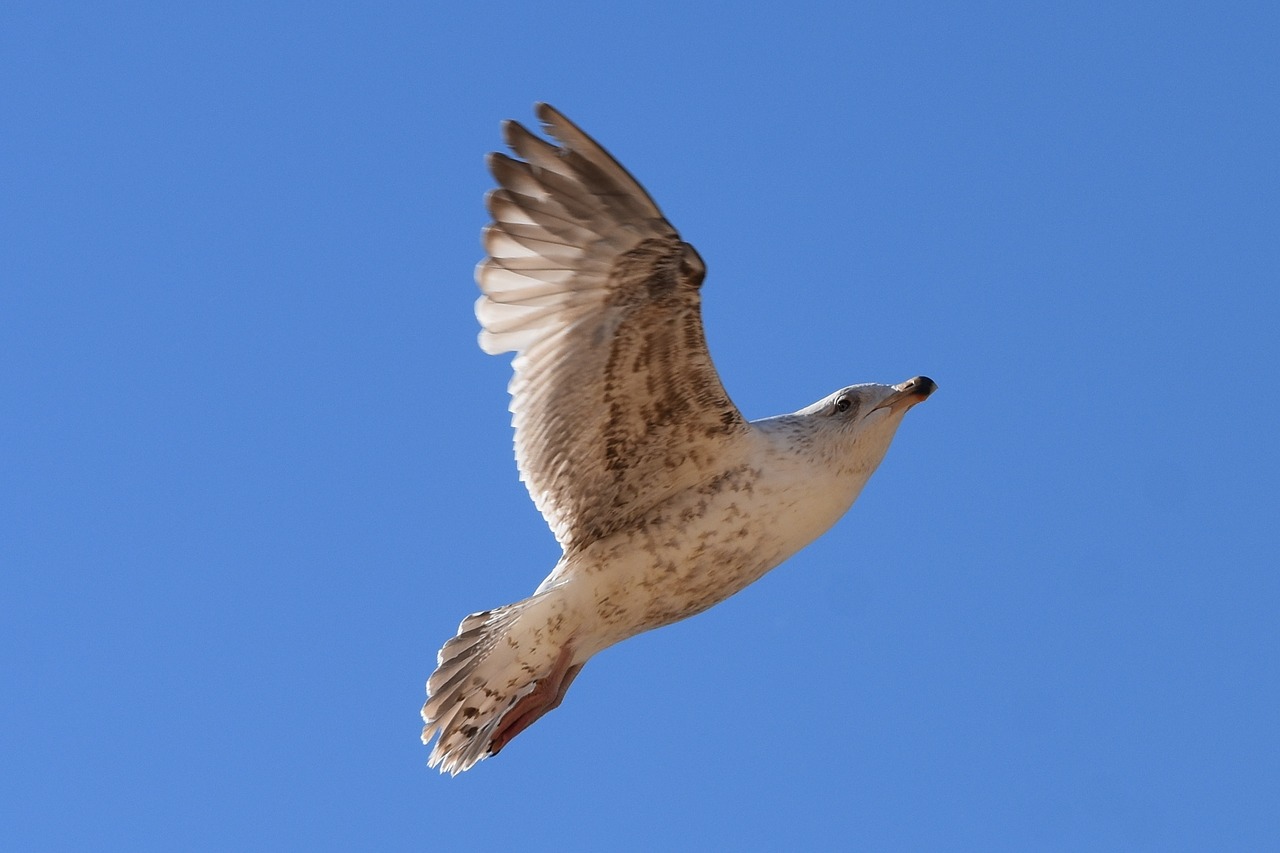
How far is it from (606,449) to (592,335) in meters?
0.62

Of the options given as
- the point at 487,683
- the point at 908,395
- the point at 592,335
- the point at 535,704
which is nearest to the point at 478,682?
the point at 487,683

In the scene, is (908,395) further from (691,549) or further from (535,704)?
(535,704)

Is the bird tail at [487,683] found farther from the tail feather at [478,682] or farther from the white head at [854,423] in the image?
the white head at [854,423]

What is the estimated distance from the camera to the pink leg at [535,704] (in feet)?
27.6

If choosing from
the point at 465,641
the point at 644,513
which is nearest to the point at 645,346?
the point at 644,513

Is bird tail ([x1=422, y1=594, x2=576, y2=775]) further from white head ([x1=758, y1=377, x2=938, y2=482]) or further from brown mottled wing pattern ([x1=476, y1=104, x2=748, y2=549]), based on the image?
white head ([x1=758, y1=377, x2=938, y2=482])

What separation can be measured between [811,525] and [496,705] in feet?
6.27

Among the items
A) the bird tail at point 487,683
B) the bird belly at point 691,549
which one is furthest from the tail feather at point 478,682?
the bird belly at point 691,549

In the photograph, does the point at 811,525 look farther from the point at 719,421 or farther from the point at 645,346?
the point at 645,346

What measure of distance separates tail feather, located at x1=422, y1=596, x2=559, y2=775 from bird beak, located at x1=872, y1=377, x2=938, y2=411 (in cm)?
223

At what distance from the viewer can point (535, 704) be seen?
8.45 metres

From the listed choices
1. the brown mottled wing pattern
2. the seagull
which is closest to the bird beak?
the seagull

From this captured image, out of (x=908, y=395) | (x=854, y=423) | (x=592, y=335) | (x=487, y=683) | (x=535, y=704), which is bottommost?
(x=535, y=704)

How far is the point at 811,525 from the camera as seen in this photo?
8.42m
